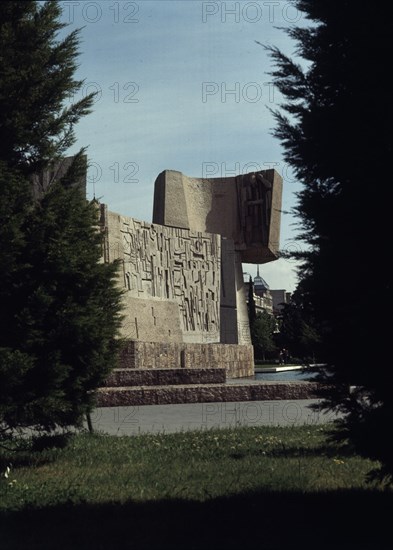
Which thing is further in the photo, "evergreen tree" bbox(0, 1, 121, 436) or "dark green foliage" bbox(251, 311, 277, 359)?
"dark green foliage" bbox(251, 311, 277, 359)

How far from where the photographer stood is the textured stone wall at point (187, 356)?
71.1 feet

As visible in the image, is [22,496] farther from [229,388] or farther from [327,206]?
[229,388]

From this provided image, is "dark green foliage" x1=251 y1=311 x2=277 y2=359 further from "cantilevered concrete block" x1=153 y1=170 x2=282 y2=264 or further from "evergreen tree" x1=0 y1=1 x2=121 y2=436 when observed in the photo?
"evergreen tree" x1=0 y1=1 x2=121 y2=436

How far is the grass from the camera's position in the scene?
5.09 metres

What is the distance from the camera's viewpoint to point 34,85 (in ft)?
26.8

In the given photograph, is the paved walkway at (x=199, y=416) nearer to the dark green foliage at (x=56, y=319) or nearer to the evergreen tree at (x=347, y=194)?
the dark green foliage at (x=56, y=319)

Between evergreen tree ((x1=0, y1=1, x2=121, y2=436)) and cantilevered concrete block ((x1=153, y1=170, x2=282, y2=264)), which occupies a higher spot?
cantilevered concrete block ((x1=153, y1=170, x2=282, y2=264))

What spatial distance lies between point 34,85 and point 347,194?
4.05m

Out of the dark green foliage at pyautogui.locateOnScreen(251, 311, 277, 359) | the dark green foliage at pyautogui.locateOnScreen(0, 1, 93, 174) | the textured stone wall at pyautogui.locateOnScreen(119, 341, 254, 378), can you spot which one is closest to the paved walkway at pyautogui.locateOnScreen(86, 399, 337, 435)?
the textured stone wall at pyautogui.locateOnScreen(119, 341, 254, 378)

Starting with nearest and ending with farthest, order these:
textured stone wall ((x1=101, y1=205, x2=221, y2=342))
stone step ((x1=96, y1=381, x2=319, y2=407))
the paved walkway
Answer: the paved walkway < stone step ((x1=96, y1=381, x2=319, y2=407)) < textured stone wall ((x1=101, y1=205, x2=221, y2=342))

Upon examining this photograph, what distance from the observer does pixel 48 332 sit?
7.95 meters

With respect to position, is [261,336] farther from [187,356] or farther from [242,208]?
[187,356]

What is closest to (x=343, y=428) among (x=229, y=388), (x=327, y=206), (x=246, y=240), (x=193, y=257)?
(x=327, y=206)

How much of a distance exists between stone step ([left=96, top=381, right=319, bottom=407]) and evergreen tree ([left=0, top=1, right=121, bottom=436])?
7.64m
